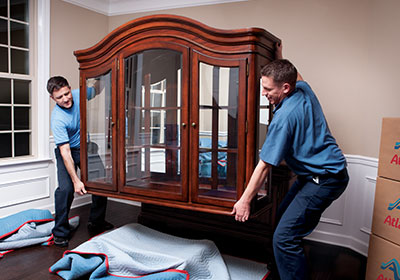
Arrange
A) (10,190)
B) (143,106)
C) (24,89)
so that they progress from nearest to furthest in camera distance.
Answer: (143,106)
(10,190)
(24,89)

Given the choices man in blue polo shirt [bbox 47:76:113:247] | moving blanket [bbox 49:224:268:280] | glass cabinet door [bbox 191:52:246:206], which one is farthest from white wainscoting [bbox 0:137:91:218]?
glass cabinet door [bbox 191:52:246:206]

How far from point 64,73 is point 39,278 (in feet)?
7.06

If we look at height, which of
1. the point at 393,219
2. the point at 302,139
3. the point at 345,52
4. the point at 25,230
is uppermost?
the point at 345,52

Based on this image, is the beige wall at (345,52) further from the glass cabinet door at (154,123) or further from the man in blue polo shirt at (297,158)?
the glass cabinet door at (154,123)

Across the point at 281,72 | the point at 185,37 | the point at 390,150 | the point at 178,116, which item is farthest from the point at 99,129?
the point at 390,150

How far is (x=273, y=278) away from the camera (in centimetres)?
222

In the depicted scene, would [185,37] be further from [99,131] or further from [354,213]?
[354,213]

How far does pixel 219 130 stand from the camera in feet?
6.56

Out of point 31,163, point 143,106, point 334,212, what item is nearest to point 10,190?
A: point 31,163

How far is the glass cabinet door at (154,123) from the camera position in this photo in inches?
82.7

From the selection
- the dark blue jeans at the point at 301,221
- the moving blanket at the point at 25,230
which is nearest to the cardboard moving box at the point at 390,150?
the dark blue jeans at the point at 301,221

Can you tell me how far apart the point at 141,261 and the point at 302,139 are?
1.30 metres

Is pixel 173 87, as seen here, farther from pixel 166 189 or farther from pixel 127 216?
pixel 127 216

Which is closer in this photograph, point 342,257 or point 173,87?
point 173,87
